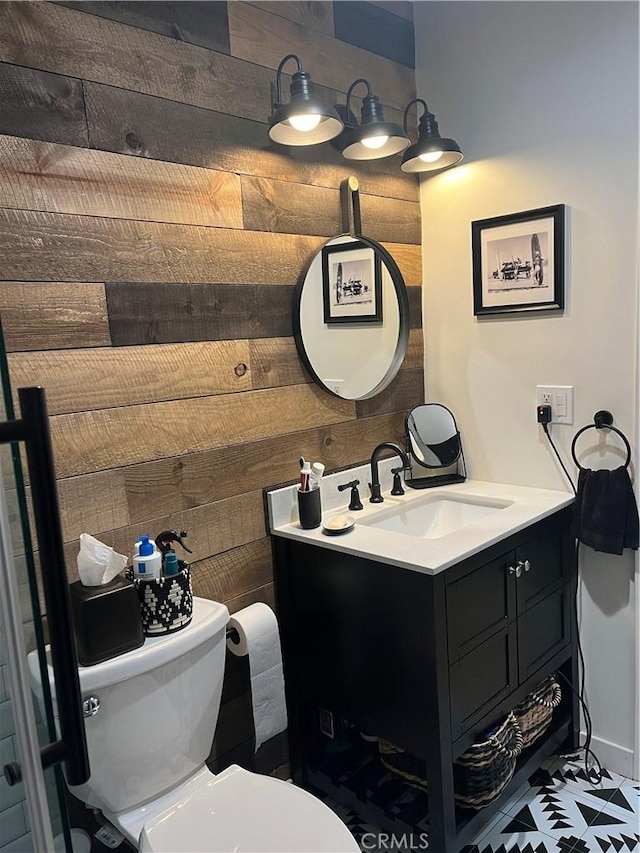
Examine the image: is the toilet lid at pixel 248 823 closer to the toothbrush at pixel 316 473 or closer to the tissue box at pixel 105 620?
the tissue box at pixel 105 620

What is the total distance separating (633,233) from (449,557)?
1111mm

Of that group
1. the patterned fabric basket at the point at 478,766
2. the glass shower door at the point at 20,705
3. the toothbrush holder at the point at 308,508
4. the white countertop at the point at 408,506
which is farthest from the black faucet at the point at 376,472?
the glass shower door at the point at 20,705

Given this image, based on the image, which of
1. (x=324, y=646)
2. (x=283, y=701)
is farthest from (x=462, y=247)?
(x=283, y=701)

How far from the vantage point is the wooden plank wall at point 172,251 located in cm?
141

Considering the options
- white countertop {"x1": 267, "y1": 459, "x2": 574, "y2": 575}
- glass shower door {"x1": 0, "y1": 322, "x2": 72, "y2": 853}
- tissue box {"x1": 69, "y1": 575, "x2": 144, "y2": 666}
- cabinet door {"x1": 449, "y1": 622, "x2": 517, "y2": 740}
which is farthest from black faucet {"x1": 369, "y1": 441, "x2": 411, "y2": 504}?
glass shower door {"x1": 0, "y1": 322, "x2": 72, "y2": 853}

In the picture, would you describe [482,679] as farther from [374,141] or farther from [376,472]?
[374,141]

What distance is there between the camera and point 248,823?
1331 millimetres

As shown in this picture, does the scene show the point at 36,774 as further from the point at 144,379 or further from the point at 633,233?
the point at 633,233

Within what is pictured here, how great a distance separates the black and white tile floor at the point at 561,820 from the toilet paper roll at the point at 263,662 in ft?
1.46

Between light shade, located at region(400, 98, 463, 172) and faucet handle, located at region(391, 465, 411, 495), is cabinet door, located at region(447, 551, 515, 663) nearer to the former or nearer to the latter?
faucet handle, located at region(391, 465, 411, 495)

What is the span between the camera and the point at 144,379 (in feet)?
5.27

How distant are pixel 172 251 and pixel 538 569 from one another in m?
1.41

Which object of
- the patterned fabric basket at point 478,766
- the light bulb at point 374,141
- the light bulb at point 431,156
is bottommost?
the patterned fabric basket at point 478,766

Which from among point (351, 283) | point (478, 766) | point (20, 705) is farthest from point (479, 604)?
point (20, 705)
